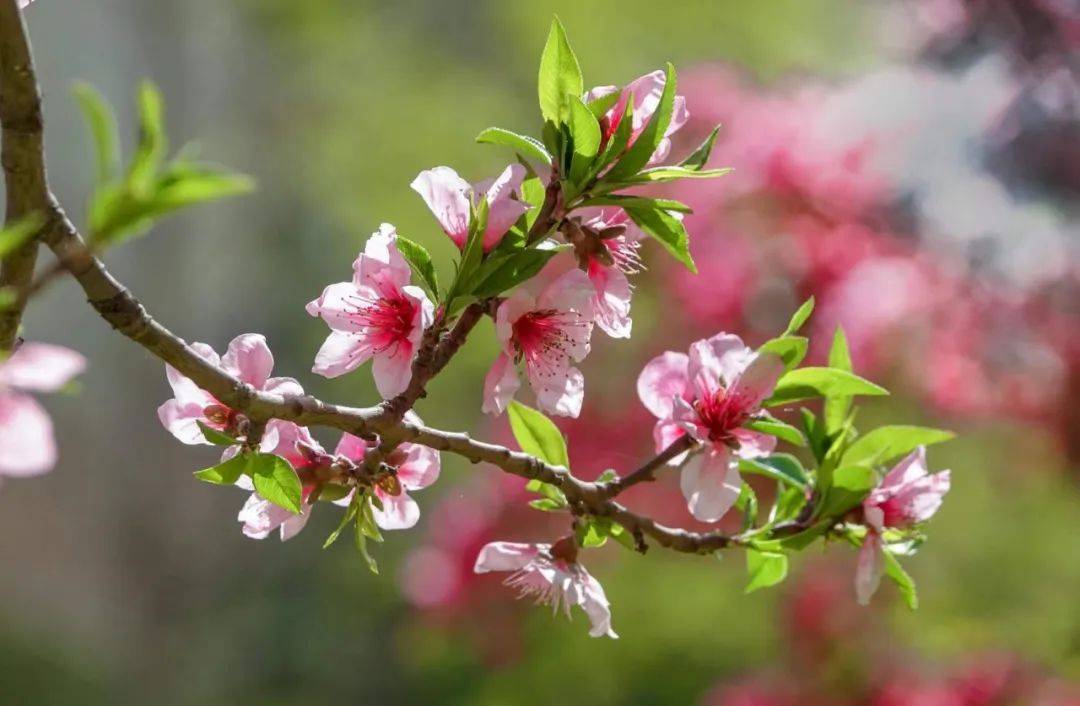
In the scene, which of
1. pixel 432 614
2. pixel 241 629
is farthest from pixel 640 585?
pixel 241 629

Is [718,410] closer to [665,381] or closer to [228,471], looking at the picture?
[665,381]

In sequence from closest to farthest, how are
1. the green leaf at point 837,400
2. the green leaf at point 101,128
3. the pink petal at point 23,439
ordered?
the green leaf at point 101,128, the pink petal at point 23,439, the green leaf at point 837,400

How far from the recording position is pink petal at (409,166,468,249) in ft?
1.16

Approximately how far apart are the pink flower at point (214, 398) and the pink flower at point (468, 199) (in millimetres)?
61

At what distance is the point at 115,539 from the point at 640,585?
5.61ft

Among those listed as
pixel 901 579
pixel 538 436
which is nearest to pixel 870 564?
pixel 901 579

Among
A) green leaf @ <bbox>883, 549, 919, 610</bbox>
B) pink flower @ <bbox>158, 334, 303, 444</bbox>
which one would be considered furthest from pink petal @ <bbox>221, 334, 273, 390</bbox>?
green leaf @ <bbox>883, 549, 919, 610</bbox>

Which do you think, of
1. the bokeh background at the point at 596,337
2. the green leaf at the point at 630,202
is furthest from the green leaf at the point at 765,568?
the bokeh background at the point at 596,337

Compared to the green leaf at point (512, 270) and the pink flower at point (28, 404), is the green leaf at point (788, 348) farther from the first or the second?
the pink flower at point (28, 404)

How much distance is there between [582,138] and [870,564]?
0.56ft

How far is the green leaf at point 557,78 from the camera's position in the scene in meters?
0.35

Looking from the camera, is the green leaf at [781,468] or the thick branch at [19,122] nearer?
the thick branch at [19,122]

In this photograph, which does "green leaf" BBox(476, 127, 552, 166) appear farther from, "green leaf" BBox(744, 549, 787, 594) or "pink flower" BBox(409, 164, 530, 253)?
Result: "green leaf" BBox(744, 549, 787, 594)

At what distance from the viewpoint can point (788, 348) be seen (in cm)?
38
